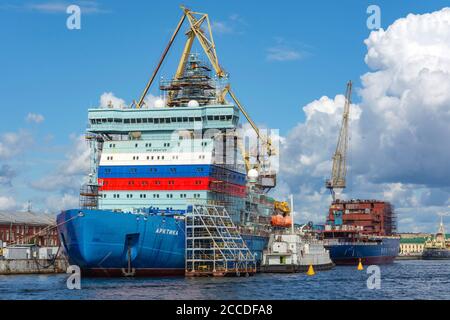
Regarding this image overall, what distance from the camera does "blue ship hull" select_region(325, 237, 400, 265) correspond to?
6029 inches

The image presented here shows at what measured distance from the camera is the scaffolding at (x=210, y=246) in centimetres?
7962

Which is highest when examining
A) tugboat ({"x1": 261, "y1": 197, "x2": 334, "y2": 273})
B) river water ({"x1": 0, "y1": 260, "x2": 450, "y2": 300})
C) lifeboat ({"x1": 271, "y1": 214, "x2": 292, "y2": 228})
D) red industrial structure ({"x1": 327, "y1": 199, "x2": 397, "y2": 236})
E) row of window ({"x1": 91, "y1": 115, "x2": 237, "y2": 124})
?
row of window ({"x1": 91, "y1": 115, "x2": 237, "y2": 124})

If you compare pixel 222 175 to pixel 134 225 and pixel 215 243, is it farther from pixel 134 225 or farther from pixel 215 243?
pixel 134 225

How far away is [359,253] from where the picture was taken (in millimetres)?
156125

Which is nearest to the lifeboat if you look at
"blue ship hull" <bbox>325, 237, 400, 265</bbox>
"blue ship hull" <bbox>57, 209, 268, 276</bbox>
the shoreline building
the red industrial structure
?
"blue ship hull" <bbox>57, 209, 268, 276</bbox>

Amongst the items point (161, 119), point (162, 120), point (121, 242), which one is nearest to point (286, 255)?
point (162, 120)

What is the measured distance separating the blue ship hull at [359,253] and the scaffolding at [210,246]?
70.8 metres

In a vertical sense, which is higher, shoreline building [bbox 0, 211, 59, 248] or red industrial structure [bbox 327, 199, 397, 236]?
red industrial structure [bbox 327, 199, 397, 236]

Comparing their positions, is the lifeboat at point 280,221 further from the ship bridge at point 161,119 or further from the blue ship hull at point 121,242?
the blue ship hull at point 121,242

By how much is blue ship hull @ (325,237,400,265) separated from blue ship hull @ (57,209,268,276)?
78590 mm

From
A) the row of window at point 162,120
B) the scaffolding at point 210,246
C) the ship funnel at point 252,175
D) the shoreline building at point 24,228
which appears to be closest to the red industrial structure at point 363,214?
the shoreline building at point 24,228

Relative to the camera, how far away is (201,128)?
87.6 m

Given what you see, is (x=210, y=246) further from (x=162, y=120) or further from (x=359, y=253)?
(x=359, y=253)

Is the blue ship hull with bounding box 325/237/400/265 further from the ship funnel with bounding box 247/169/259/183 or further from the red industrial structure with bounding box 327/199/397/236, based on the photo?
the ship funnel with bounding box 247/169/259/183
